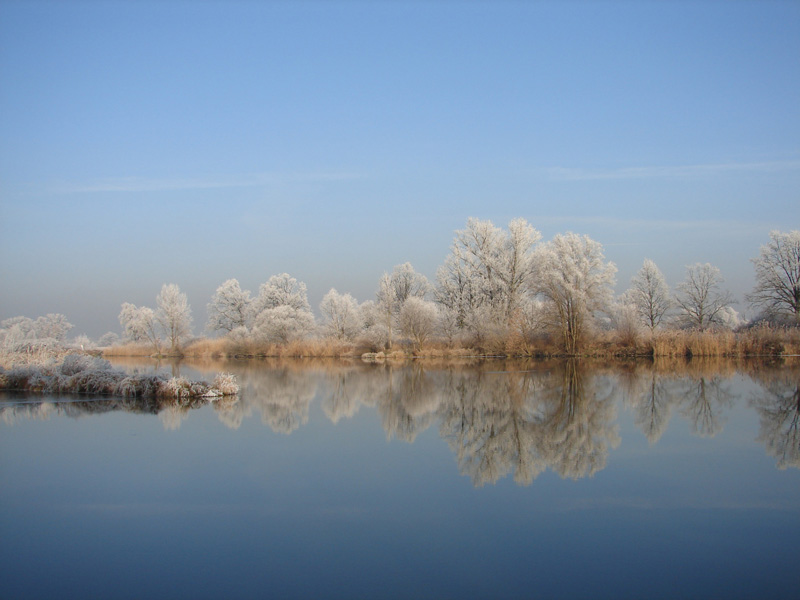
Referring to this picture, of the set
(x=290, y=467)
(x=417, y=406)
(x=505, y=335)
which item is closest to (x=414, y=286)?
(x=505, y=335)

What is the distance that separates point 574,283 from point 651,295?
45.1ft

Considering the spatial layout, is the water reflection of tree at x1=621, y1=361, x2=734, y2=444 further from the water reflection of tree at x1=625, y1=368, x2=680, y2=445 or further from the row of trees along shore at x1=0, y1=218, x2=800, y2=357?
the row of trees along shore at x1=0, y1=218, x2=800, y2=357

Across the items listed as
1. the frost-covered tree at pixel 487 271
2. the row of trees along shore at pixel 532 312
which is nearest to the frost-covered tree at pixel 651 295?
the row of trees along shore at pixel 532 312

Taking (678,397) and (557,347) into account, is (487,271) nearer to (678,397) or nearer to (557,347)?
(557,347)

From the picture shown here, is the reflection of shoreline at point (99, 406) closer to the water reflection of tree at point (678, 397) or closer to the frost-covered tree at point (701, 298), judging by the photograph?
the water reflection of tree at point (678, 397)

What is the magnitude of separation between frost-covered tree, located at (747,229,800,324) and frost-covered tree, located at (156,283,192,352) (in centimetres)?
3808

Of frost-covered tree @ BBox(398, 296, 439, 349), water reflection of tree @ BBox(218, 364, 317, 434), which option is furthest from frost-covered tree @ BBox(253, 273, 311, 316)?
water reflection of tree @ BBox(218, 364, 317, 434)

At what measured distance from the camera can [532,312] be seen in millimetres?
30719

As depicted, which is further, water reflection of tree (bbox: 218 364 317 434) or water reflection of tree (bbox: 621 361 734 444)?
water reflection of tree (bbox: 218 364 317 434)

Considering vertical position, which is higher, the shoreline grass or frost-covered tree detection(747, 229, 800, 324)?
frost-covered tree detection(747, 229, 800, 324)

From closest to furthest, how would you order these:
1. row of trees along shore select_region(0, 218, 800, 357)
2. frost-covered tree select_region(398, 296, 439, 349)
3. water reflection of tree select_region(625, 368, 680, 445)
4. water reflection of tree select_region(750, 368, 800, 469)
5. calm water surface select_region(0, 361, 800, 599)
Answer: calm water surface select_region(0, 361, 800, 599)
water reflection of tree select_region(750, 368, 800, 469)
water reflection of tree select_region(625, 368, 680, 445)
row of trees along shore select_region(0, 218, 800, 357)
frost-covered tree select_region(398, 296, 439, 349)

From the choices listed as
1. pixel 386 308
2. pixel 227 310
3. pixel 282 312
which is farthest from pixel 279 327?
pixel 227 310

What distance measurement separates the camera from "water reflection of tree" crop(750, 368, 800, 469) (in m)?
7.30

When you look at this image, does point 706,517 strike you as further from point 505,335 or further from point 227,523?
point 505,335
